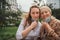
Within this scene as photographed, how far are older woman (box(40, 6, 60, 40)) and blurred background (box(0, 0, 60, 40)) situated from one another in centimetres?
6

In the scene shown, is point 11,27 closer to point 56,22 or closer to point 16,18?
point 16,18

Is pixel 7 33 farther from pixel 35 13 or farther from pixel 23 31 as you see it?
pixel 35 13

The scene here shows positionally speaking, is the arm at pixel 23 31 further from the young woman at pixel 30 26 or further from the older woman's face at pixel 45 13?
the older woman's face at pixel 45 13

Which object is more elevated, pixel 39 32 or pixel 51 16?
pixel 51 16

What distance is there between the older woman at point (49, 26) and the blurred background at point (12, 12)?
0.21 ft

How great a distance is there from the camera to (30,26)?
8.54ft

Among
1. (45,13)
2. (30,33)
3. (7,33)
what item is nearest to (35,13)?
(45,13)

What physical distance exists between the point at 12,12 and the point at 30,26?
0.25 m

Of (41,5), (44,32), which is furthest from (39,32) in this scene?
(41,5)

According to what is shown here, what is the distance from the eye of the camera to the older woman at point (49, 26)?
103 inches

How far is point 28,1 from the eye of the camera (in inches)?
106

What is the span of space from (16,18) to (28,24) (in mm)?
158

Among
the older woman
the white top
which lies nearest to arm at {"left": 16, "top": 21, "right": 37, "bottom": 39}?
the white top

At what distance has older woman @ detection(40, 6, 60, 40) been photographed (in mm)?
2609
